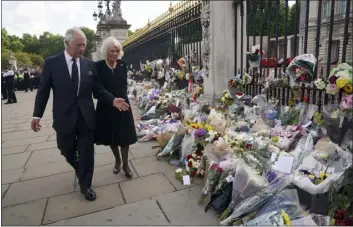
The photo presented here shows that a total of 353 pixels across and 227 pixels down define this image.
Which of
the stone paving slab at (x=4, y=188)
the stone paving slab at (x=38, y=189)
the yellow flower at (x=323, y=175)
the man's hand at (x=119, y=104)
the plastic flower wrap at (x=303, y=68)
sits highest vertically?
the plastic flower wrap at (x=303, y=68)

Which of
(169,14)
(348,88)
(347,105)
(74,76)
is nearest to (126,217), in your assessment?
(74,76)

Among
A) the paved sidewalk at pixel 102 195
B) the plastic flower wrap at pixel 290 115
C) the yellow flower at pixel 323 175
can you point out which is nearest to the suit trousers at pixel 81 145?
the paved sidewalk at pixel 102 195

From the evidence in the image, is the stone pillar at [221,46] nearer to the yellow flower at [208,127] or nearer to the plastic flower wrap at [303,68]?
the yellow flower at [208,127]

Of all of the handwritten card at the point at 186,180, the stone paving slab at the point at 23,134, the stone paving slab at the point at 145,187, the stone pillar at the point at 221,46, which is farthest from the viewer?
the stone paving slab at the point at 23,134

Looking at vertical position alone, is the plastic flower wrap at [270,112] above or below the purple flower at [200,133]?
above

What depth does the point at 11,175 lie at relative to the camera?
412 cm

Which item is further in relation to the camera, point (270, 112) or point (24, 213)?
point (270, 112)

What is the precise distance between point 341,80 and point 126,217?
7.82ft

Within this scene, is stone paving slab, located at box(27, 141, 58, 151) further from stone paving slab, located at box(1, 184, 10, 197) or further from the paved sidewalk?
stone paving slab, located at box(1, 184, 10, 197)

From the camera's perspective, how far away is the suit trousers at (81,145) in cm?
315

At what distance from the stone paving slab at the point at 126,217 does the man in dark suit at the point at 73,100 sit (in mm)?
378

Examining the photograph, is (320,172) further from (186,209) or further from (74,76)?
(74,76)

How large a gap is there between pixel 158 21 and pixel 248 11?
5578 mm

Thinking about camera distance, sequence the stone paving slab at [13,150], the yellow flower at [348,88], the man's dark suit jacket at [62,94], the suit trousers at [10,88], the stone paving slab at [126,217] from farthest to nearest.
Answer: the suit trousers at [10,88] → the stone paving slab at [13,150] → the man's dark suit jacket at [62,94] → the stone paving slab at [126,217] → the yellow flower at [348,88]
